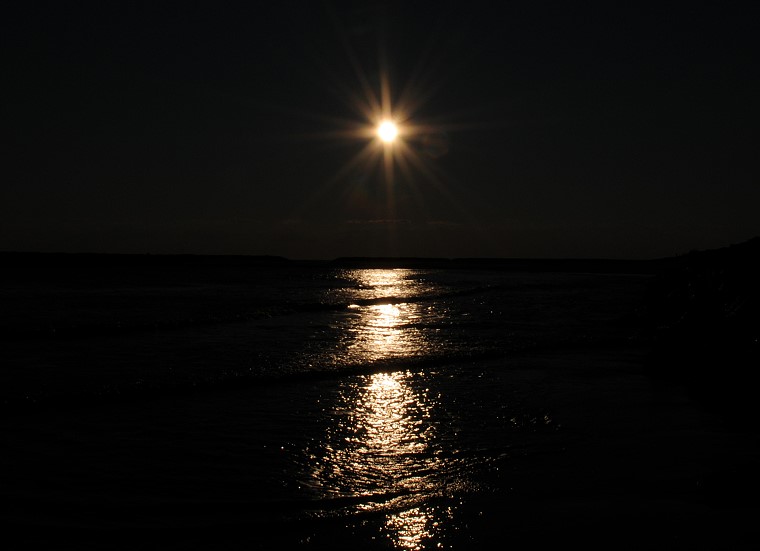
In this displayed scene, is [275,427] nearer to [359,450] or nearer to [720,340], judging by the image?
[359,450]

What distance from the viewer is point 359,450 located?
6699 mm

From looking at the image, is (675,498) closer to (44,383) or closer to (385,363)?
(385,363)

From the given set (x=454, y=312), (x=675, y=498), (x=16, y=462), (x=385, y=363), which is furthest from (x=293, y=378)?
(x=454, y=312)

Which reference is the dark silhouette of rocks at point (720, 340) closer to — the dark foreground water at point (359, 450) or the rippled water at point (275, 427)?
the dark foreground water at point (359, 450)

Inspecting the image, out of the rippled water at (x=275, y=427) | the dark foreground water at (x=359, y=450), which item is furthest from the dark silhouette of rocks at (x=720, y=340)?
the rippled water at (x=275, y=427)

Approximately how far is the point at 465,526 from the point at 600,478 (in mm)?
1595

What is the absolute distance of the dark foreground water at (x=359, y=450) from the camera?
4820 mm

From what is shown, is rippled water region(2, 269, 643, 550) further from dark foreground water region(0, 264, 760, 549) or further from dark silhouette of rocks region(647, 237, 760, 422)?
dark silhouette of rocks region(647, 237, 760, 422)

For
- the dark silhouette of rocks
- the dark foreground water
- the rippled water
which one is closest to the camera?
the dark foreground water

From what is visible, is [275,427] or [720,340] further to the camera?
[720,340]

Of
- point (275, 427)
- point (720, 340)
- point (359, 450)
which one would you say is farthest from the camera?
point (720, 340)

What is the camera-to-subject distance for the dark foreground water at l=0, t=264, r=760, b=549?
4820 mm

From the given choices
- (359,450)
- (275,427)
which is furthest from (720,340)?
(275,427)

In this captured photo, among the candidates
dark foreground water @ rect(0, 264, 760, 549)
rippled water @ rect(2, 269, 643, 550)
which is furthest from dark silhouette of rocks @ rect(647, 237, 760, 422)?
rippled water @ rect(2, 269, 643, 550)
